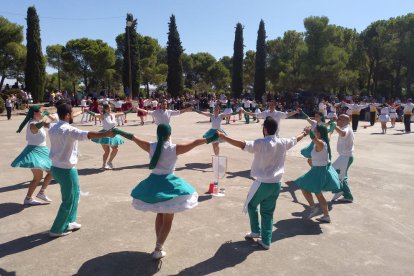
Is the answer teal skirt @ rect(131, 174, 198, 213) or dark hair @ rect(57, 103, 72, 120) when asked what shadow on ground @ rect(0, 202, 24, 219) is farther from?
teal skirt @ rect(131, 174, 198, 213)

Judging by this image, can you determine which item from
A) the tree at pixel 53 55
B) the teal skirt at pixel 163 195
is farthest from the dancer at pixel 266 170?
the tree at pixel 53 55

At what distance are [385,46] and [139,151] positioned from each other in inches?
1501

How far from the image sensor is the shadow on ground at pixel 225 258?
5.00 m

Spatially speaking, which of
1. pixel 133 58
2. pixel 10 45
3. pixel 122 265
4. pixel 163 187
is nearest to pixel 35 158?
pixel 122 265

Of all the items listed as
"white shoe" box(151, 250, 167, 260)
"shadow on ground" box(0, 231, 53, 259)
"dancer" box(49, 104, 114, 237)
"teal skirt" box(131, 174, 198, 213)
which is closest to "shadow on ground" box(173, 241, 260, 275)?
"white shoe" box(151, 250, 167, 260)

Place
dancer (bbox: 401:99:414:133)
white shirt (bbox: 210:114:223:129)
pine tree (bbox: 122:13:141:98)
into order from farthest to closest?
pine tree (bbox: 122:13:141:98) < dancer (bbox: 401:99:414:133) < white shirt (bbox: 210:114:223:129)

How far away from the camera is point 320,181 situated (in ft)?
22.0

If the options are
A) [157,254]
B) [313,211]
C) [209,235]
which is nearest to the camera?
[157,254]

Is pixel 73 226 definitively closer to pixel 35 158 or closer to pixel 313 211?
pixel 35 158

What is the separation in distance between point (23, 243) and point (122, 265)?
1.78 meters

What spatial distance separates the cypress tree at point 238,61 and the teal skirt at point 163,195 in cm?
4523

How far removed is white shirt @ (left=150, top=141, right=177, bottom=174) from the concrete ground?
126 cm

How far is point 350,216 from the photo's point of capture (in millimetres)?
7328

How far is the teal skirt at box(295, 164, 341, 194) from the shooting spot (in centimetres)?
667
